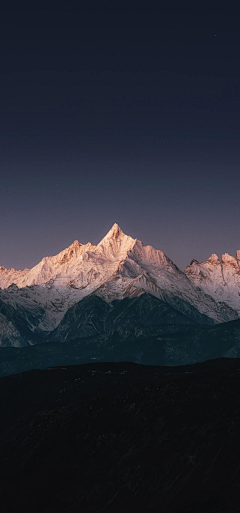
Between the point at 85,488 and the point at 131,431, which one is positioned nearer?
the point at 85,488

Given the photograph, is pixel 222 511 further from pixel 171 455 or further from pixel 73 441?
pixel 73 441

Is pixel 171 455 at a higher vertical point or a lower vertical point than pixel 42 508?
higher

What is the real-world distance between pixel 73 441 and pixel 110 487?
35079mm

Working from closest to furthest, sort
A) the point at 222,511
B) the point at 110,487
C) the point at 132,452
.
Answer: the point at 222,511 < the point at 110,487 < the point at 132,452

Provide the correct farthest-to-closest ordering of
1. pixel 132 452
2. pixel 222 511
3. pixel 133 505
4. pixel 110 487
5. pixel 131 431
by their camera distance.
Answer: pixel 131 431, pixel 132 452, pixel 110 487, pixel 133 505, pixel 222 511

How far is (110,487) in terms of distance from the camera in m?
165

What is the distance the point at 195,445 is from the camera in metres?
167

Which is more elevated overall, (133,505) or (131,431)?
(131,431)

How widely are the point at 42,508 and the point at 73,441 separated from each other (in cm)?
3228

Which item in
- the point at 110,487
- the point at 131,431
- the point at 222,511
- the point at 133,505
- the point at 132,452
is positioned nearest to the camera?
the point at 222,511

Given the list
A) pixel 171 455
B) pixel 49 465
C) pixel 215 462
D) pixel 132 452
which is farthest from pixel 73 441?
pixel 215 462

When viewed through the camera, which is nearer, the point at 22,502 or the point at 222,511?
the point at 222,511

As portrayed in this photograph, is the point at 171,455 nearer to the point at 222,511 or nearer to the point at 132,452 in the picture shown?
the point at 132,452

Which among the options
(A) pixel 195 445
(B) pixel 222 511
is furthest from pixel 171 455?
(B) pixel 222 511
